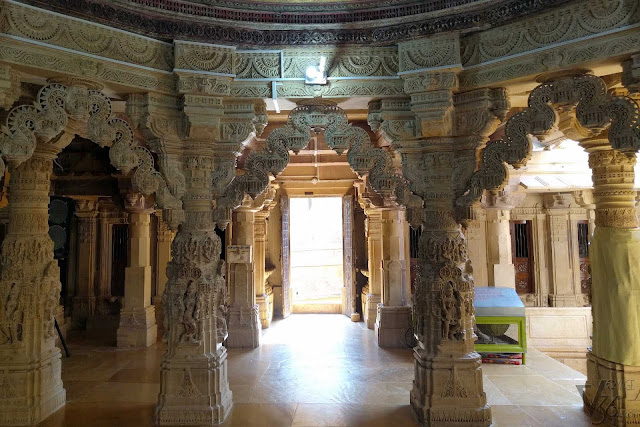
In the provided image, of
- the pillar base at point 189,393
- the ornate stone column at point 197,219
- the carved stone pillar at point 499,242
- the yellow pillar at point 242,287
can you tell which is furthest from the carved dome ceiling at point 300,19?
the carved stone pillar at point 499,242

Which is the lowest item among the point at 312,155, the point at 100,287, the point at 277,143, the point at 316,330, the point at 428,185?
the point at 316,330

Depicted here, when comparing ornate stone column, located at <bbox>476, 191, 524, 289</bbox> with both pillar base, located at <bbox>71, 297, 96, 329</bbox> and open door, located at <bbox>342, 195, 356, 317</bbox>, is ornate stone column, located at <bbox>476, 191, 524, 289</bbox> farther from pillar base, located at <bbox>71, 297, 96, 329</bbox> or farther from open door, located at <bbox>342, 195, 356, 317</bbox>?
pillar base, located at <bbox>71, 297, 96, 329</bbox>

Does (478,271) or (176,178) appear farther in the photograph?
(478,271)

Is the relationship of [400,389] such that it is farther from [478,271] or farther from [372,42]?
[372,42]

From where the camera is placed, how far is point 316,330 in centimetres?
909

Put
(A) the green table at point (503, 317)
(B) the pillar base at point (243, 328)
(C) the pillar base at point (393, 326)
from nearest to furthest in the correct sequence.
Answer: (A) the green table at point (503, 317) → (C) the pillar base at point (393, 326) → (B) the pillar base at point (243, 328)

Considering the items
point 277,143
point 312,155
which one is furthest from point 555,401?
point 312,155

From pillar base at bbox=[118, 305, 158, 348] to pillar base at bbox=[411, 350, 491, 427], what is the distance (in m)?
5.67

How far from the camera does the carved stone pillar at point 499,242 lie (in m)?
8.14

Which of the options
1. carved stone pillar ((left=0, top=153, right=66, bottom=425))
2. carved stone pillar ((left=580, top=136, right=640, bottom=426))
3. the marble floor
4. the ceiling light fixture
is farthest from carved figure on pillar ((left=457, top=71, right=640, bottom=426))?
carved stone pillar ((left=0, top=153, right=66, bottom=425))

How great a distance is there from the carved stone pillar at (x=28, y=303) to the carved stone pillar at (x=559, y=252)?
1068 cm

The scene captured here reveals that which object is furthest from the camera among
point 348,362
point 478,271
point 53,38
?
point 478,271

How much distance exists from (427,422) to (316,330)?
16.4 feet

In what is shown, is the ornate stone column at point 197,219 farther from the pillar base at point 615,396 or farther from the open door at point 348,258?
the open door at point 348,258
